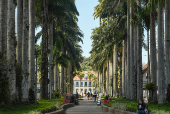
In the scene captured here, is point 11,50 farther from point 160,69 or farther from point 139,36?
point 139,36

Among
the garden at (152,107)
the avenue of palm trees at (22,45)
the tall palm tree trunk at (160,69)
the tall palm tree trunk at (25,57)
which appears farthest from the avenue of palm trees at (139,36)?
the tall palm tree trunk at (25,57)

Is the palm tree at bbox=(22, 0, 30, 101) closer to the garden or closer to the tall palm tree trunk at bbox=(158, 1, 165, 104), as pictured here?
the garden

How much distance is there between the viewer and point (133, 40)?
34312 millimetres

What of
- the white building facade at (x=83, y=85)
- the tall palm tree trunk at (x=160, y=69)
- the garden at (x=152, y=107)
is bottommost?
the white building facade at (x=83, y=85)

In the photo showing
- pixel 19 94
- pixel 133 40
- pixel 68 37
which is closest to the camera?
pixel 19 94

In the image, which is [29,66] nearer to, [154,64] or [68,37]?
[154,64]

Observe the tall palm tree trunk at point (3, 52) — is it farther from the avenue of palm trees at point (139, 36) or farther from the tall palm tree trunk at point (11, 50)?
the avenue of palm trees at point (139, 36)

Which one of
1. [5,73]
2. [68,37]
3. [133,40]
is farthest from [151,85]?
[68,37]

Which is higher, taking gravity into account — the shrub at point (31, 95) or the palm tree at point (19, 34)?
the palm tree at point (19, 34)

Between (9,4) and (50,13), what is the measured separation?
15.6m

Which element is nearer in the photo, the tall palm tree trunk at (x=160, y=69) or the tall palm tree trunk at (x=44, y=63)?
the tall palm tree trunk at (x=160, y=69)

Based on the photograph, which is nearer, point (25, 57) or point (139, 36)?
point (25, 57)

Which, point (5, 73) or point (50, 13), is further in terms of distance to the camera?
A: point (50, 13)

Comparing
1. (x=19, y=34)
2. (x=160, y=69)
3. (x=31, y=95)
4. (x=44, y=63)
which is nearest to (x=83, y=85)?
(x=44, y=63)
